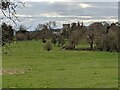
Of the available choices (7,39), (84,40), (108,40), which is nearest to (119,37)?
(108,40)

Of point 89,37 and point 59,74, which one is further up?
point 59,74

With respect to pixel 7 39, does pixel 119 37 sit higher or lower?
lower

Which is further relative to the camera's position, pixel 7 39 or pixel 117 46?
pixel 117 46

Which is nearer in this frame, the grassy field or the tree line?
the grassy field

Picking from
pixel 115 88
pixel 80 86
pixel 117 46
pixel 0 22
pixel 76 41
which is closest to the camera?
pixel 0 22

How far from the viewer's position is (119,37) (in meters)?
83.1

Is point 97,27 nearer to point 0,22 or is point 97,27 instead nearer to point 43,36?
point 43,36

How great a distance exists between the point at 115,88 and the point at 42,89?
424cm

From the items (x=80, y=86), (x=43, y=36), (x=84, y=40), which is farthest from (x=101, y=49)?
(x=80, y=86)

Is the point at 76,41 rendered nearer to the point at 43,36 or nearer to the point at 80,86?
the point at 43,36

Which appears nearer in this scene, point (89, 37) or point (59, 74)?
point (59, 74)

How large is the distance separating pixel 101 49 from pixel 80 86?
212ft

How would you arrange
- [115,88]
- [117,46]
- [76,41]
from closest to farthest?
[115,88] → [117,46] → [76,41]

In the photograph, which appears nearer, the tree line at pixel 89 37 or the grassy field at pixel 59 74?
the grassy field at pixel 59 74
